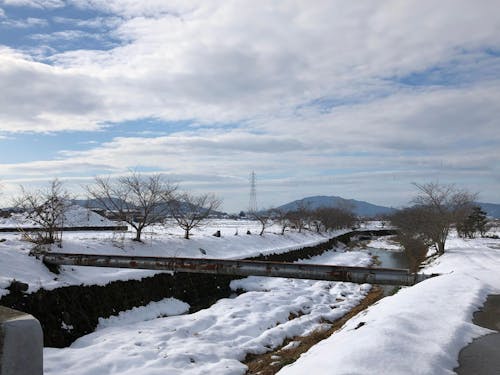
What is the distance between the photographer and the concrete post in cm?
374

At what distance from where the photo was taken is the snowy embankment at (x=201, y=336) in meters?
9.35

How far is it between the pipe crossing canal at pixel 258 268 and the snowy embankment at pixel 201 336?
6.49 feet

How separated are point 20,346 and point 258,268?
768 cm

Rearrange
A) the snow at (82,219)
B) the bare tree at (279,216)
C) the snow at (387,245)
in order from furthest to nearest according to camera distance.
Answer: the snow at (387,245), the bare tree at (279,216), the snow at (82,219)

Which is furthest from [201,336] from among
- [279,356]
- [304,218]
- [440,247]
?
[304,218]

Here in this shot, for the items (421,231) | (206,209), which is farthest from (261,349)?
(421,231)

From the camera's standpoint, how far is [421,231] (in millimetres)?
35844

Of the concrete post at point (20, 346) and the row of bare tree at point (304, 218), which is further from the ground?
the concrete post at point (20, 346)

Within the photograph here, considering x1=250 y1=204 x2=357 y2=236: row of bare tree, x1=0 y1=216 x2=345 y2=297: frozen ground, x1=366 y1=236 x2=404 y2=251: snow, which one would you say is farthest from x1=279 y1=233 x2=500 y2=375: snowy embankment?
x1=366 y1=236 x2=404 y2=251: snow

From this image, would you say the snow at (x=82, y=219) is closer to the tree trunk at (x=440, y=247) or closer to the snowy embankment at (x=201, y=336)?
the snowy embankment at (x=201, y=336)

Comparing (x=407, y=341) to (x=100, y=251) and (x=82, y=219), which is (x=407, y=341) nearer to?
(x=100, y=251)

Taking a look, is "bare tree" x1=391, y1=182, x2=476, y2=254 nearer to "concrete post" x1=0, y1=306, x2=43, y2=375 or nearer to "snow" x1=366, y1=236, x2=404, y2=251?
"snow" x1=366, y1=236, x2=404, y2=251

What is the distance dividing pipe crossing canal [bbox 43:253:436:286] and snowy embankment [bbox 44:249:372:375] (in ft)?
6.49

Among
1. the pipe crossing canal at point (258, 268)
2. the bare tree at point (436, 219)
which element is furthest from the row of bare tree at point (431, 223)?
the pipe crossing canal at point (258, 268)
